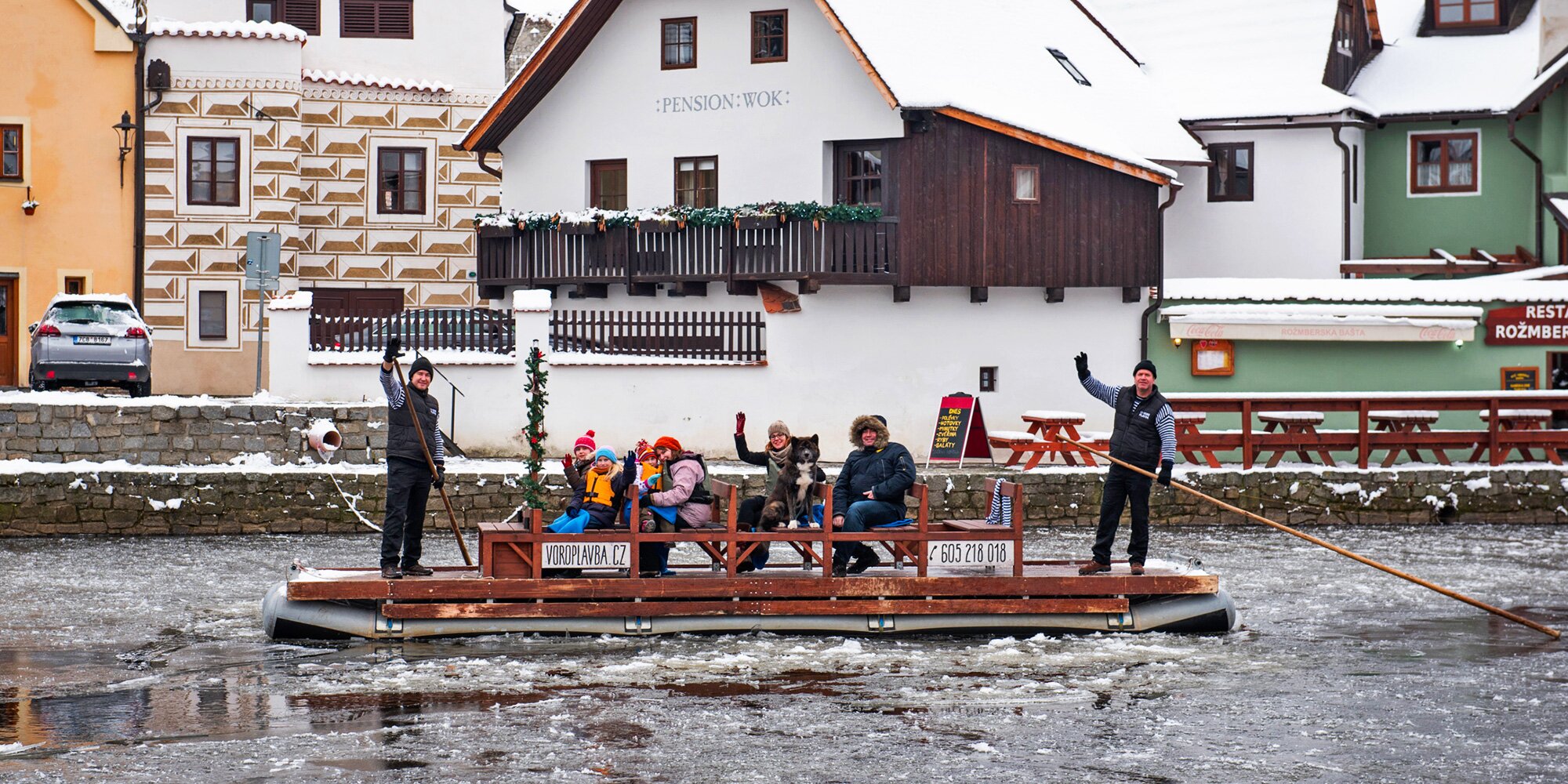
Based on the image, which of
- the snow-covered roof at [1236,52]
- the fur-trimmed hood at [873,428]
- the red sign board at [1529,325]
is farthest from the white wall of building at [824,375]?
the fur-trimmed hood at [873,428]

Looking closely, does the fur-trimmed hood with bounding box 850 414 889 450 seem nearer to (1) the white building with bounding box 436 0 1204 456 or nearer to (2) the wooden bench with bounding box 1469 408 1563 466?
(1) the white building with bounding box 436 0 1204 456

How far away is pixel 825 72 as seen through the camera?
103ft

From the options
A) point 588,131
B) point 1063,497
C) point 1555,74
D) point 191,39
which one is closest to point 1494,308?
point 1555,74

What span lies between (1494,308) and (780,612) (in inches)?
745

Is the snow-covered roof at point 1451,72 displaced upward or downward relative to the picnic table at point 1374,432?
upward

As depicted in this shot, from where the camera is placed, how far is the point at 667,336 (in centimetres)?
2981

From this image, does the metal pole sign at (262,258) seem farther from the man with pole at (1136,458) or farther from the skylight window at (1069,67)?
the skylight window at (1069,67)

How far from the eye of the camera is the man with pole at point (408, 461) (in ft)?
53.0

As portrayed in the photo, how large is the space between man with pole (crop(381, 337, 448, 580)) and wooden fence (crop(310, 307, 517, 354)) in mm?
12837

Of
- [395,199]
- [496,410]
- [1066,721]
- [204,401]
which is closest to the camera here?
[1066,721]

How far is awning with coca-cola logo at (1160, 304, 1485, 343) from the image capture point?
30875 mm

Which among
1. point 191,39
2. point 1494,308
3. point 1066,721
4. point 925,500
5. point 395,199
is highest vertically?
point 191,39

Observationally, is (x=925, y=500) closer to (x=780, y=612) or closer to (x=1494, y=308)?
(x=780, y=612)

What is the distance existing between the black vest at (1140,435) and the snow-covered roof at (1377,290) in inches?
577
